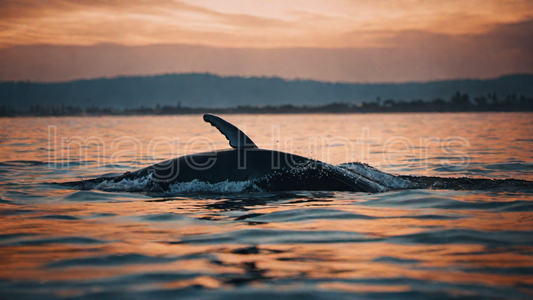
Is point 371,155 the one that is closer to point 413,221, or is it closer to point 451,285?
point 413,221

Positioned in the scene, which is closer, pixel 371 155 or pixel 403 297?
pixel 403 297

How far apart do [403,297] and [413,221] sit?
305 cm

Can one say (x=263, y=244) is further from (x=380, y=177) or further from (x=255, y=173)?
(x=380, y=177)

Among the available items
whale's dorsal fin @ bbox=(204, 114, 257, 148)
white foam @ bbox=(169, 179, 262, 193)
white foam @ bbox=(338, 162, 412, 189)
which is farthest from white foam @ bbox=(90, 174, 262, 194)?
white foam @ bbox=(338, 162, 412, 189)

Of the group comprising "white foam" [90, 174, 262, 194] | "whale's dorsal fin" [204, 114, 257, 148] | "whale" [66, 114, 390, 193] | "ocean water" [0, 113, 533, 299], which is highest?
"whale's dorsal fin" [204, 114, 257, 148]

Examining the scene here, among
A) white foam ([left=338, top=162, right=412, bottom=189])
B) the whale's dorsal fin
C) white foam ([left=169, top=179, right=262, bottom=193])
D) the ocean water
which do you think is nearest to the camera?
the ocean water

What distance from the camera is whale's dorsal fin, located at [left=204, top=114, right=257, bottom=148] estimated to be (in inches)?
352

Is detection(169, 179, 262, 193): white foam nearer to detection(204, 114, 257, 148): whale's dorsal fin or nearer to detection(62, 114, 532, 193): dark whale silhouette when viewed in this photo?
detection(62, 114, 532, 193): dark whale silhouette

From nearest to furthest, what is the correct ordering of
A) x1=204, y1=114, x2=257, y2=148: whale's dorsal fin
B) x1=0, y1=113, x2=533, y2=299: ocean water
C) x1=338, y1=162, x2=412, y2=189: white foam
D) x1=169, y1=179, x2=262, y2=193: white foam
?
x1=0, y1=113, x2=533, y2=299: ocean water → x1=204, y1=114, x2=257, y2=148: whale's dorsal fin → x1=169, y1=179, x2=262, y2=193: white foam → x1=338, y1=162, x2=412, y2=189: white foam

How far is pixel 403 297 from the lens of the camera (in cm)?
406

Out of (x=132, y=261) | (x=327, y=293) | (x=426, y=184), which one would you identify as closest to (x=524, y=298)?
(x=327, y=293)

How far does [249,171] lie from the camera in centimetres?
913

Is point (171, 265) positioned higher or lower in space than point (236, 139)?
lower

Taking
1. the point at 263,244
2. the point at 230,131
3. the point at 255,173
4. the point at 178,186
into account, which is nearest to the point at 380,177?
the point at 255,173
